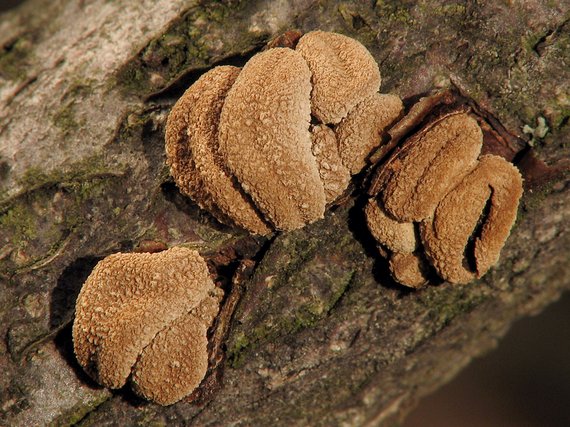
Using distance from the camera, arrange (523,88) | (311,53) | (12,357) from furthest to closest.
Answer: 1. (12,357)
2. (523,88)
3. (311,53)

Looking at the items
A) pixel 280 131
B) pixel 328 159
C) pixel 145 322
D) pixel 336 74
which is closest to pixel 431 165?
pixel 328 159

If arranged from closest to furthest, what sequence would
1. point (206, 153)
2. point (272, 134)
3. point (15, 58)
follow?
point (272, 134), point (206, 153), point (15, 58)

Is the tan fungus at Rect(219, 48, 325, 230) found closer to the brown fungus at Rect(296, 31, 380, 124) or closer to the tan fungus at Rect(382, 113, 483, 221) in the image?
the brown fungus at Rect(296, 31, 380, 124)

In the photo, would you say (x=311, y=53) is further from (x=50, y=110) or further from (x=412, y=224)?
(x=50, y=110)

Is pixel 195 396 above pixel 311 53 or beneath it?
beneath

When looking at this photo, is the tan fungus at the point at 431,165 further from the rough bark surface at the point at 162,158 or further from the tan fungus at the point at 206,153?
the tan fungus at the point at 206,153

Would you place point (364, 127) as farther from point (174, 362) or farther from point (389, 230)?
point (174, 362)

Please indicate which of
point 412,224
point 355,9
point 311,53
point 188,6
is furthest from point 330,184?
point 188,6
